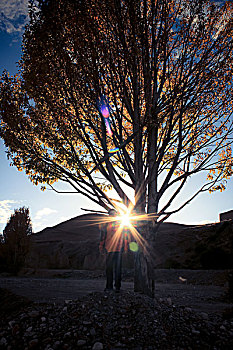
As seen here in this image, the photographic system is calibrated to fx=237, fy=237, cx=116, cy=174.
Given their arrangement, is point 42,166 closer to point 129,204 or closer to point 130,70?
point 129,204

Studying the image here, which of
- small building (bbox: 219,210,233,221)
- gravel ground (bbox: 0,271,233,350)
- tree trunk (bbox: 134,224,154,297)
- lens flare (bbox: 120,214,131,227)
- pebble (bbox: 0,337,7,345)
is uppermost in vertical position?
small building (bbox: 219,210,233,221)

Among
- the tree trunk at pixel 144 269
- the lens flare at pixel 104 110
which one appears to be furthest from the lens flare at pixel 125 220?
the lens flare at pixel 104 110

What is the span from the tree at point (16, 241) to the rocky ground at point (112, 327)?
41.6 ft

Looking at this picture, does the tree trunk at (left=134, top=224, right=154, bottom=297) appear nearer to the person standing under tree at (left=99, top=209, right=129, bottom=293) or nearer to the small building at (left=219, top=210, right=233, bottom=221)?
the person standing under tree at (left=99, top=209, right=129, bottom=293)

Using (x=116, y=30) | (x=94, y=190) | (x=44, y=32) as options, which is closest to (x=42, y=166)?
(x=94, y=190)

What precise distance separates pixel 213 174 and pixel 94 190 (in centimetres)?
355

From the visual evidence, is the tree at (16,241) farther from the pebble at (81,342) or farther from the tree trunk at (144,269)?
the pebble at (81,342)

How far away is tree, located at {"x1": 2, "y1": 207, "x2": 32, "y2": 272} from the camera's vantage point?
1644cm

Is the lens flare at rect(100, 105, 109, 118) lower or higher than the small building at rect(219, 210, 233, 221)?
higher

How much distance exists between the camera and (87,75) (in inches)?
227

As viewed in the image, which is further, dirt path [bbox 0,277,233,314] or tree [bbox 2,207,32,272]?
tree [bbox 2,207,32,272]

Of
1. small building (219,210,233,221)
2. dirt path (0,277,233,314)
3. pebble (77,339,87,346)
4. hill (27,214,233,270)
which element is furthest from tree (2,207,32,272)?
small building (219,210,233,221)

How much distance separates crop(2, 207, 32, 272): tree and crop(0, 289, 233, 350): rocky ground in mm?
12681

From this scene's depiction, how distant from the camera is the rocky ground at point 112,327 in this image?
10.4ft
